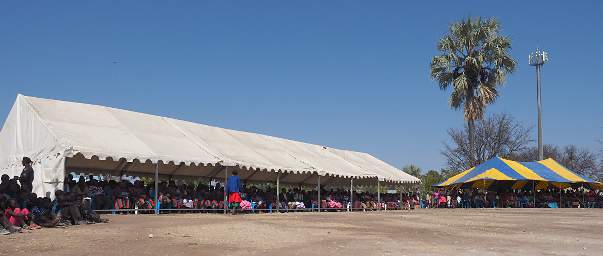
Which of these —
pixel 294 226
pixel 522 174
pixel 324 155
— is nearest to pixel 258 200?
pixel 324 155

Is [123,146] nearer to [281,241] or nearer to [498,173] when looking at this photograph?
[281,241]

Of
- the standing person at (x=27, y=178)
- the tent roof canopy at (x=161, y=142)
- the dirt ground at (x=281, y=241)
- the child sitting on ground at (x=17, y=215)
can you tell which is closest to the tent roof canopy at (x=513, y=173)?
the tent roof canopy at (x=161, y=142)

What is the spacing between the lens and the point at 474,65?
1497 inches

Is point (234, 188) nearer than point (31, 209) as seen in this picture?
No

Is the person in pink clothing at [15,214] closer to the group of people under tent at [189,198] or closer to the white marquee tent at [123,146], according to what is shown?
the group of people under tent at [189,198]

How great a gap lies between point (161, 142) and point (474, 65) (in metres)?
24.6

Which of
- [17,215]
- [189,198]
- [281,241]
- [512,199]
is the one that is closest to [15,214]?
[17,215]

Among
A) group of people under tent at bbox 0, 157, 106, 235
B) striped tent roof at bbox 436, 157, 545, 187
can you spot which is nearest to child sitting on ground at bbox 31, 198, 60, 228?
group of people under tent at bbox 0, 157, 106, 235

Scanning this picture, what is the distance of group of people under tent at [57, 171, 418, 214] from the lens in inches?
644

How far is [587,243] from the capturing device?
10281 millimetres

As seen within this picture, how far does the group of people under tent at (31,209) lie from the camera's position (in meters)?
10.2

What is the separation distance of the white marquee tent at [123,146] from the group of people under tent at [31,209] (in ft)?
8.16

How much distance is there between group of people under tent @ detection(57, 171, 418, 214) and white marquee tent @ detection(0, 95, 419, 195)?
69cm

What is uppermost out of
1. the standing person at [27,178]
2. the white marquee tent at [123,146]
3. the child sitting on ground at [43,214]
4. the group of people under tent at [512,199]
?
the white marquee tent at [123,146]
